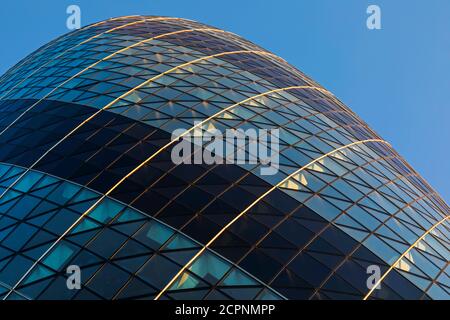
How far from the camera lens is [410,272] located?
20.4m

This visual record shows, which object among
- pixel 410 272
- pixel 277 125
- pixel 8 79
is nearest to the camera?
pixel 410 272

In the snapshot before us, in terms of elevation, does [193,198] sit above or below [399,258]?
above

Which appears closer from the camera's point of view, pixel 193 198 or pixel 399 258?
pixel 193 198

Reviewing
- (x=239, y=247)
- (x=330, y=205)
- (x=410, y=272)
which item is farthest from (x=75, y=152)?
(x=410, y=272)

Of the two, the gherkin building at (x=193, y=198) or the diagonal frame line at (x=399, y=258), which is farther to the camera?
the diagonal frame line at (x=399, y=258)

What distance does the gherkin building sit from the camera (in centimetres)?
1756

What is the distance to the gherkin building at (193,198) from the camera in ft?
57.6

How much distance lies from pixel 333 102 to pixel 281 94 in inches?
252

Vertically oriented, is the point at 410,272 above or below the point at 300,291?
above

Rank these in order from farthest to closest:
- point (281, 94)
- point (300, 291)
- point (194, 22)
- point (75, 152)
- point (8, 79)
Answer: point (194, 22), point (8, 79), point (281, 94), point (75, 152), point (300, 291)

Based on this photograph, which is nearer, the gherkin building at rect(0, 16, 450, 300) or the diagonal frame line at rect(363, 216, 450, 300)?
the gherkin building at rect(0, 16, 450, 300)

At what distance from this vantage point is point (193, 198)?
64.8 feet

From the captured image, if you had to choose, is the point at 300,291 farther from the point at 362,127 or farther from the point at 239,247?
the point at 362,127

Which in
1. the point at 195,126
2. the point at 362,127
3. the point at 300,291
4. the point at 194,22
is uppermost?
the point at 194,22
